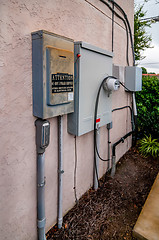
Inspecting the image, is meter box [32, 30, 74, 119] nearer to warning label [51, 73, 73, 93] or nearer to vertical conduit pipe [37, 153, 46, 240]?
warning label [51, 73, 73, 93]

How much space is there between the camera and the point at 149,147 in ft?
13.1

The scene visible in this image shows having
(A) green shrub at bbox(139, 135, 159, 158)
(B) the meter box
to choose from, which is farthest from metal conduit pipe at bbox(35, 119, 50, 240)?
(A) green shrub at bbox(139, 135, 159, 158)

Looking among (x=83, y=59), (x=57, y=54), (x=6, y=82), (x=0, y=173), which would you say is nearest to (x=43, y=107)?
(x=6, y=82)

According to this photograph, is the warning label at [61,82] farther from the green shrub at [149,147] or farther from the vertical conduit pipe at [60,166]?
the green shrub at [149,147]

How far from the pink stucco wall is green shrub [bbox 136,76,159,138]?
2.61 m

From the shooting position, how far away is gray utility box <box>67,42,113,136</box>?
5.90ft

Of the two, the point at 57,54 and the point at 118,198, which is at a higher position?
the point at 57,54

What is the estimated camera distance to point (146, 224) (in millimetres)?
1869

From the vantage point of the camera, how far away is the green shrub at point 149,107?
4.22 meters

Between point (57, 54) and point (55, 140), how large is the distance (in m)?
0.85

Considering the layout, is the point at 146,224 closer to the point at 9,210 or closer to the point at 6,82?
the point at 9,210

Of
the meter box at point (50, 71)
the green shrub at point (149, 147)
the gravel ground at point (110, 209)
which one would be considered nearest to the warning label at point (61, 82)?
the meter box at point (50, 71)

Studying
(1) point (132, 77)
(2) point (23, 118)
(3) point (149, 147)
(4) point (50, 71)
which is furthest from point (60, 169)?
(3) point (149, 147)

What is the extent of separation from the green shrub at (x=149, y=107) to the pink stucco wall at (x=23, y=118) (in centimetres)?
261
